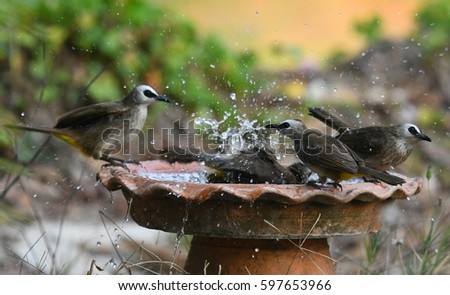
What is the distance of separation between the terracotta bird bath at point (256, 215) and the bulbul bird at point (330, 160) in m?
0.07

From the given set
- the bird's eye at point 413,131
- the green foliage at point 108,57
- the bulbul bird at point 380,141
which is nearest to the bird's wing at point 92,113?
the bulbul bird at point 380,141

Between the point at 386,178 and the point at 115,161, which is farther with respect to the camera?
the point at 115,161

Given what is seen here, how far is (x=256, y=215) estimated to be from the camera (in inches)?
146

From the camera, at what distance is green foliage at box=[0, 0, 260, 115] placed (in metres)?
8.14

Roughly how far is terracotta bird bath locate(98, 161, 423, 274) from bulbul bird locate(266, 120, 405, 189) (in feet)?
0.24

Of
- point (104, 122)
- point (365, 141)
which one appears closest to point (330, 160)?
point (365, 141)

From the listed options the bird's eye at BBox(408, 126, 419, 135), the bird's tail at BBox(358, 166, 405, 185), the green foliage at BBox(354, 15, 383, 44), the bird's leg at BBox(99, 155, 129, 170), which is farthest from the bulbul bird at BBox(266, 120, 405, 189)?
the green foliage at BBox(354, 15, 383, 44)

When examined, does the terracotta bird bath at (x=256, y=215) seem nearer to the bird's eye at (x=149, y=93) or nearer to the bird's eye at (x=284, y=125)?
the bird's eye at (x=284, y=125)

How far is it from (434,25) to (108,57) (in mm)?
4145

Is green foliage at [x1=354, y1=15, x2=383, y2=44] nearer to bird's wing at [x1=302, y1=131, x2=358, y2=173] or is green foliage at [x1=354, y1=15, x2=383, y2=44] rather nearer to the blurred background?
the blurred background

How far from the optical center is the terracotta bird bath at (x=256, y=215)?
363 cm
